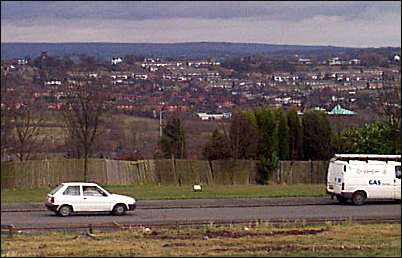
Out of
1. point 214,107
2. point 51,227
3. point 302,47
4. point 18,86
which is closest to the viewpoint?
point 18,86

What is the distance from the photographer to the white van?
36312 mm

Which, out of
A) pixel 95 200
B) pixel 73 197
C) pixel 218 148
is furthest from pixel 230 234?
pixel 218 148

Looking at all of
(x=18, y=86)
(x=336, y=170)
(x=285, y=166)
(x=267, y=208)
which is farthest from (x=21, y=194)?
(x=285, y=166)

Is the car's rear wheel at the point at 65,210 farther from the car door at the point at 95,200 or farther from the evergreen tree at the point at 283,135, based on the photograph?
the evergreen tree at the point at 283,135

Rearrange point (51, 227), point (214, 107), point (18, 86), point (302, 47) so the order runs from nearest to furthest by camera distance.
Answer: point (18, 86), point (51, 227), point (302, 47), point (214, 107)

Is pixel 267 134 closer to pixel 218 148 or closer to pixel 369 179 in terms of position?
pixel 218 148

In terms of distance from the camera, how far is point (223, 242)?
22109 mm

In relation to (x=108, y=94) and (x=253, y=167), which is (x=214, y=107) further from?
(x=108, y=94)

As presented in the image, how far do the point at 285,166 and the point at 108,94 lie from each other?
36.5 feet

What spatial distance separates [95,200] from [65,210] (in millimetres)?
1061

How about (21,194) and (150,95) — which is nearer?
(21,194)

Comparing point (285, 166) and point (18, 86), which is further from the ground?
point (18, 86)

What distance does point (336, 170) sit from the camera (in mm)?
37500

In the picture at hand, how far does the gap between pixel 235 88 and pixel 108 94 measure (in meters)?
10.8
